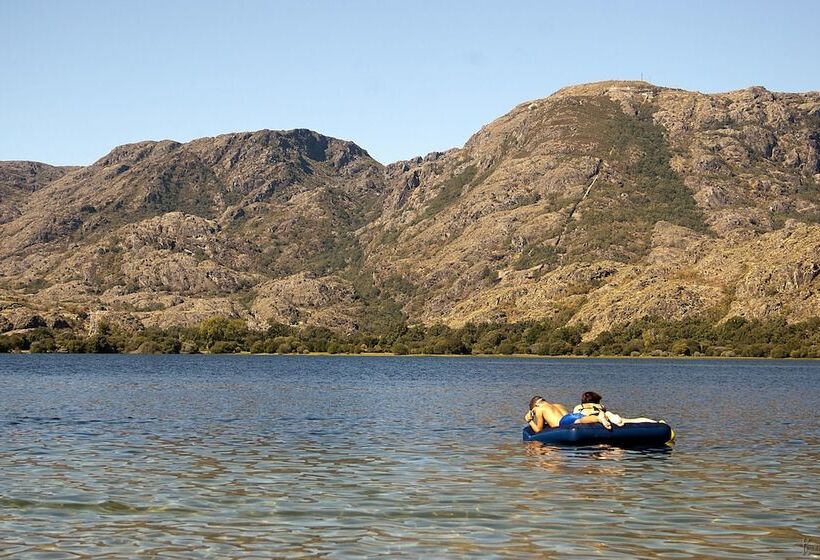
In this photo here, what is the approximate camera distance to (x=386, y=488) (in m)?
36.8

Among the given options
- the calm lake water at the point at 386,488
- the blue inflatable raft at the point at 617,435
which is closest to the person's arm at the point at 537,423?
the calm lake water at the point at 386,488

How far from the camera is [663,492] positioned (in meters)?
36.4

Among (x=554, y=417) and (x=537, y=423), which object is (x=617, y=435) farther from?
(x=537, y=423)

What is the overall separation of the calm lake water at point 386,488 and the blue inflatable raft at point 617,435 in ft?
2.60

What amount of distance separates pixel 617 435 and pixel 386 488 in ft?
57.5

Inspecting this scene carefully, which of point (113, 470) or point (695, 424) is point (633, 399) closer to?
point (695, 424)

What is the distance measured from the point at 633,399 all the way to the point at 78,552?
8147 cm

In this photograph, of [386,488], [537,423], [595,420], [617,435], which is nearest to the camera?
[386,488]

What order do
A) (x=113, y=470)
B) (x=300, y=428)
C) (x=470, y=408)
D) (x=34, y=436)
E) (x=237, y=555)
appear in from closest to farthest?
(x=237, y=555), (x=113, y=470), (x=34, y=436), (x=300, y=428), (x=470, y=408)

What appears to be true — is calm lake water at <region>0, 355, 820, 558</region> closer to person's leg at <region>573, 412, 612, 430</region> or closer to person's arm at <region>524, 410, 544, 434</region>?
person's arm at <region>524, 410, 544, 434</region>

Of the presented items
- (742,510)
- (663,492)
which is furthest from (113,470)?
(742,510)

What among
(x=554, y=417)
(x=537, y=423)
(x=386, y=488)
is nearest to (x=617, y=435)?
(x=554, y=417)

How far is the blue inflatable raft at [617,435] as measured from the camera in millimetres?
50094

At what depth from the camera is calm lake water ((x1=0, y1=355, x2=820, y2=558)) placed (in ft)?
88.4
